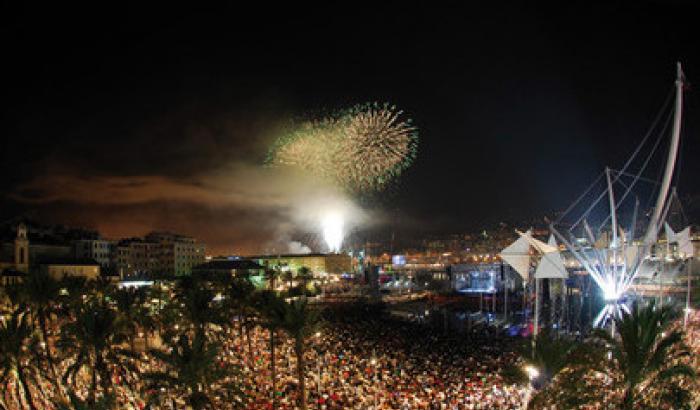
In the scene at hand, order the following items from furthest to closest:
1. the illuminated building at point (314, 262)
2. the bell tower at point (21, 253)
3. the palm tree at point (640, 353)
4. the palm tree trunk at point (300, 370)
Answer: the illuminated building at point (314, 262) → the bell tower at point (21, 253) → the palm tree trunk at point (300, 370) → the palm tree at point (640, 353)

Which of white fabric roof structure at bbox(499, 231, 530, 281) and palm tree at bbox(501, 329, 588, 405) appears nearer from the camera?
palm tree at bbox(501, 329, 588, 405)

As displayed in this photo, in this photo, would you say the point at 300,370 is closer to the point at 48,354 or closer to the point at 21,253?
the point at 48,354

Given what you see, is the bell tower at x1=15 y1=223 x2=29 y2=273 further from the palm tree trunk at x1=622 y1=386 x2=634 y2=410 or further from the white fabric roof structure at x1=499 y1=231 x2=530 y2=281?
the palm tree trunk at x1=622 y1=386 x2=634 y2=410

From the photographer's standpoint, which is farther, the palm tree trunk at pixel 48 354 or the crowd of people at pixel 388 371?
the crowd of people at pixel 388 371

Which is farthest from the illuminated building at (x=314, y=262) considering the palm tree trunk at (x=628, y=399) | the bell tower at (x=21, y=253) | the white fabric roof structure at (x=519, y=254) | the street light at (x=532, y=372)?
the palm tree trunk at (x=628, y=399)

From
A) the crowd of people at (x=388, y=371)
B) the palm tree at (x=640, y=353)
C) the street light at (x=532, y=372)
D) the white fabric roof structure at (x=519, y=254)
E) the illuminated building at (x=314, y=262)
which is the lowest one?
the illuminated building at (x=314, y=262)

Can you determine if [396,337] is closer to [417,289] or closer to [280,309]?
[280,309]

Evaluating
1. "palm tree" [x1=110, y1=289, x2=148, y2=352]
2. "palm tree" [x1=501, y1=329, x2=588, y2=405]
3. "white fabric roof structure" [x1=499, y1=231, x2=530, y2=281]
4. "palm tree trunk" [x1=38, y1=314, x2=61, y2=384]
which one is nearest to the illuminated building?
"palm tree" [x1=110, y1=289, x2=148, y2=352]

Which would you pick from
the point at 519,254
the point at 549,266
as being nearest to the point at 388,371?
the point at 519,254

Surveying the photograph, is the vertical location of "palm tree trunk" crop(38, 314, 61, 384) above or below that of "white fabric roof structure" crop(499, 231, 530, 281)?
below

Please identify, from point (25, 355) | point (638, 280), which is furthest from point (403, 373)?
point (638, 280)

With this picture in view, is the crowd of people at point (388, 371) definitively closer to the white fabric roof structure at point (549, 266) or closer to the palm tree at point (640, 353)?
the white fabric roof structure at point (549, 266)
